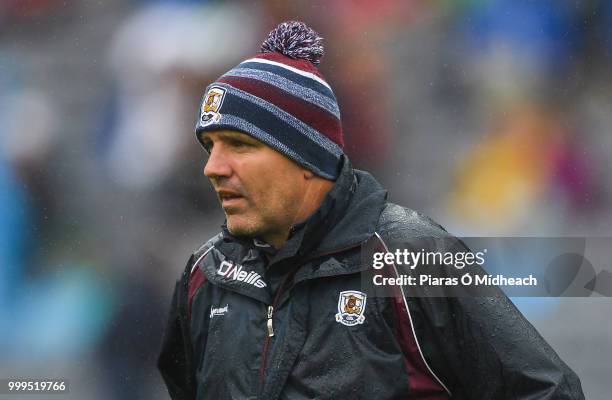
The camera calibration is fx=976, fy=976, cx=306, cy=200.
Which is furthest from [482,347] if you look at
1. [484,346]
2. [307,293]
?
[307,293]

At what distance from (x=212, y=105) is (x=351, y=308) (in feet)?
1.83

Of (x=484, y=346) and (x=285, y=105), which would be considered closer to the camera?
(x=484, y=346)

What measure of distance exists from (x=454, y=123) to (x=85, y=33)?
198 centimetres

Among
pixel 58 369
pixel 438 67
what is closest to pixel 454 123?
pixel 438 67

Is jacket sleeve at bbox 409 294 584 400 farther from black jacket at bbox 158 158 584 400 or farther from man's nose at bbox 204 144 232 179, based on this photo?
man's nose at bbox 204 144 232 179

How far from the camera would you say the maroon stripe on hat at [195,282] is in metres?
2.29

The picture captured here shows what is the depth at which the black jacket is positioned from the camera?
1.98m

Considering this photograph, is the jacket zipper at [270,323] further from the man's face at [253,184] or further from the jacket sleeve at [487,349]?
the jacket sleeve at [487,349]

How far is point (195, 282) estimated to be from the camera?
2309mm

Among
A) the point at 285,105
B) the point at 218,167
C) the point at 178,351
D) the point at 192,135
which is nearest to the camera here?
the point at 218,167

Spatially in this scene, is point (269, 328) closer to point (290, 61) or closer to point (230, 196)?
point (230, 196)

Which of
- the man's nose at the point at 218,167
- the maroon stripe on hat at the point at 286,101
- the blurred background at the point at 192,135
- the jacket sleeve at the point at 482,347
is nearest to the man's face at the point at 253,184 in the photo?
the man's nose at the point at 218,167

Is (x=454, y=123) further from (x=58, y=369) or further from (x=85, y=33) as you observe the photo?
(x=58, y=369)

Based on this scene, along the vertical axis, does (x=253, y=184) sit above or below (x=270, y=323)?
above
